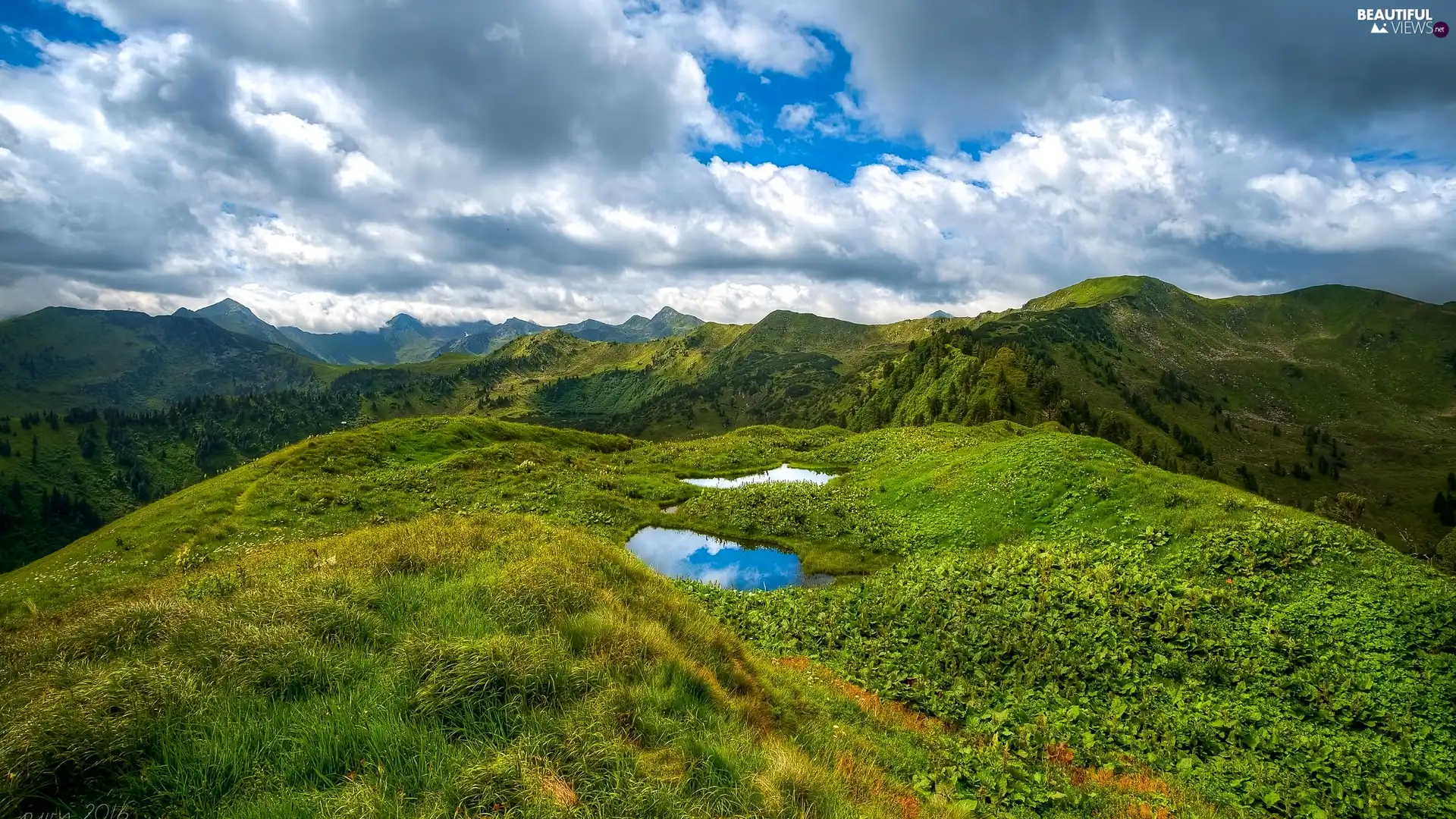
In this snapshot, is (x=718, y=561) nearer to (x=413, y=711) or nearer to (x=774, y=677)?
(x=774, y=677)

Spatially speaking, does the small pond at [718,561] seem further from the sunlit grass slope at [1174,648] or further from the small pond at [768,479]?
the small pond at [768,479]

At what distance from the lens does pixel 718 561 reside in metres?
36.2

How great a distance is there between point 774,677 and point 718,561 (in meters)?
22.6

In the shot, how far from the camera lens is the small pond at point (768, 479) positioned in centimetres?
6047

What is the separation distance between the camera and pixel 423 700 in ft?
25.0

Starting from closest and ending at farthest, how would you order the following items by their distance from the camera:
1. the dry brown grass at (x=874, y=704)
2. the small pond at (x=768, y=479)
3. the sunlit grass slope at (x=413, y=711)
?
the sunlit grass slope at (x=413, y=711), the dry brown grass at (x=874, y=704), the small pond at (x=768, y=479)

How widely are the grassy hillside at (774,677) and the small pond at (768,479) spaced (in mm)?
31905

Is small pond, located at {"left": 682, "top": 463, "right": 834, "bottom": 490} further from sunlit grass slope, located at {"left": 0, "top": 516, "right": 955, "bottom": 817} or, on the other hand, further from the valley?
sunlit grass slope, located at {"left": 0, "top": 516, "right": 955, "bottom": 817}

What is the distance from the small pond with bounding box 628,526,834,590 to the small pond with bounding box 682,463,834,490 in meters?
16.9

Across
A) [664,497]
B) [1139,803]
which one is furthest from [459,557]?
[664,497]

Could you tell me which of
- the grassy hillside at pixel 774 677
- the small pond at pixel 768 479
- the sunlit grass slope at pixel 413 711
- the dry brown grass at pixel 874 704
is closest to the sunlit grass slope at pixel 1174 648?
the grassy hillside at pixel 774 677

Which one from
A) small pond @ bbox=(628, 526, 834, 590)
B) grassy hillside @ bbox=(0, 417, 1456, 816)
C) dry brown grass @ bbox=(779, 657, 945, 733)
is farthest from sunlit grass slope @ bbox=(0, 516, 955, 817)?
small pond @ bbox=(628, 526, 834, 590)

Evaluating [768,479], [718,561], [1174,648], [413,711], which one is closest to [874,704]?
[1174,648]

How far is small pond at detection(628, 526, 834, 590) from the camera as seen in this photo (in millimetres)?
32281
